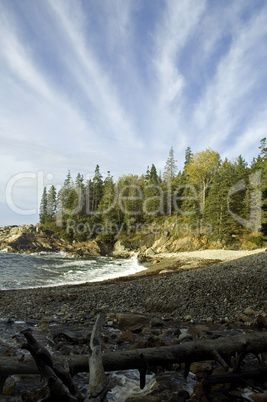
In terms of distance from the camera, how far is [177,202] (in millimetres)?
63188

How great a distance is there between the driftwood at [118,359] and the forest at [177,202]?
124 ft

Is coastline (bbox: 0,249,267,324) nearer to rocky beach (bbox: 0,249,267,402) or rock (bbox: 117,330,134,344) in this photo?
rocky beach (bbox: 0,249,267,402)

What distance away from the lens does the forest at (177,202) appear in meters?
42.2

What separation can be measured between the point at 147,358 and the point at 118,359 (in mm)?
353

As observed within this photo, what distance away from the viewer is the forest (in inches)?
1662

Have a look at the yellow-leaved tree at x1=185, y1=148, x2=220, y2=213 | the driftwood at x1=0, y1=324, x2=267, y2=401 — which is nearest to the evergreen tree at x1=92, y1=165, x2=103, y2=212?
the yellow-leaved tree at x1=185, y1=148, x2=220, y2=213

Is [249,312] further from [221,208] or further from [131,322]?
[221,208]

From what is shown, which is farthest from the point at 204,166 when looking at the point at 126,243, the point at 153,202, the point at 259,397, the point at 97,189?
the point at 259,397

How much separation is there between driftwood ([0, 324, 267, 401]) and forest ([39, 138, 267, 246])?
124ft

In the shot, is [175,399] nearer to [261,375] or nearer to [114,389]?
[114,389]

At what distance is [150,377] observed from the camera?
386cm

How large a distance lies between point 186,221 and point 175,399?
48723 mm

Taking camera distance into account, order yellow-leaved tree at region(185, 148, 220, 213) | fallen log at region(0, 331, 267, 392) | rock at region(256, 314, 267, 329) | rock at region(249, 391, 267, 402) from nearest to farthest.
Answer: fallen log at region(0, 331, 267, 392)
rock at region(249, 391, 267, 402)
rock at region(256, 314, 267, 329)
yellow-leaved tree at region(185, 148, 220, 213)

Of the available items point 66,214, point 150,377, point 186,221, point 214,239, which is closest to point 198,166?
point 186,221
